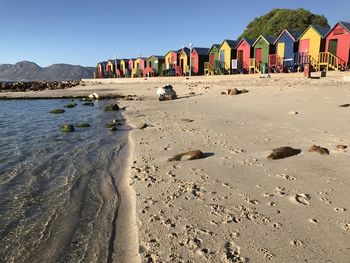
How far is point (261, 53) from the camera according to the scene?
1490 inches

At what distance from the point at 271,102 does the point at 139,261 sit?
13.6m

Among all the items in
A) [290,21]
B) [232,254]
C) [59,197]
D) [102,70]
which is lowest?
[59,197]

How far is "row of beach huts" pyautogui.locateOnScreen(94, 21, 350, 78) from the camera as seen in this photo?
1180 inches

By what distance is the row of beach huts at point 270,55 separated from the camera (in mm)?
29984

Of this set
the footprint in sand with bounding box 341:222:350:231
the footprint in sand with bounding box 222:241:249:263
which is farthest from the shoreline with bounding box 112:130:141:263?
the footprint in sand with bounding box 341:222:350:231

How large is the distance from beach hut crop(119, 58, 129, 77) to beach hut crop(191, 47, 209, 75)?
2324 centimetres

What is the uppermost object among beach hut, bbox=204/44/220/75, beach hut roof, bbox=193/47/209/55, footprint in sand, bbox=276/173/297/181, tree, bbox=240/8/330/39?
tree, bbox=240/8/330/39

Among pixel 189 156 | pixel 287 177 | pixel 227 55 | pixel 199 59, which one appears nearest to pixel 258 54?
pixel 227 55

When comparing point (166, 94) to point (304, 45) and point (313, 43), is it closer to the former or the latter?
point (313, 43)

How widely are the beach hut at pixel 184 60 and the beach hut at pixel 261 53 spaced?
525 inches

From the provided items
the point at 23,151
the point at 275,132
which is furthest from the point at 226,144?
the point at 23,151

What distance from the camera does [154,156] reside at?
27.9ft

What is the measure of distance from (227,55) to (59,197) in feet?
126

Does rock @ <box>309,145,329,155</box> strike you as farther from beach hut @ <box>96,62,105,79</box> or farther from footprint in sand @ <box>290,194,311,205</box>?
beach hut @ <box>96,62,105,79</box>
